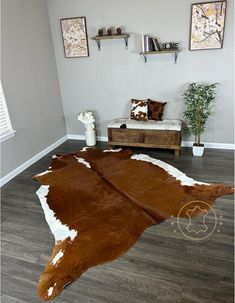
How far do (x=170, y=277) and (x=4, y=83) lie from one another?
3.04 metres

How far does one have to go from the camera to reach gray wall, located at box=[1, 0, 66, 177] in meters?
3.31

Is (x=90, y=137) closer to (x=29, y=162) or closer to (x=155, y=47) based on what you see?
(x=29, y=162)

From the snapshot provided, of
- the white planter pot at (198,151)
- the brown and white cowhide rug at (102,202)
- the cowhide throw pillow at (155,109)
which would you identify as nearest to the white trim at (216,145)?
the white planter pot at (198,151)

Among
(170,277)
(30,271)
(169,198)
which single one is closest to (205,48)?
(169,198)

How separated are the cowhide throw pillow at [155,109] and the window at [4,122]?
215 cm

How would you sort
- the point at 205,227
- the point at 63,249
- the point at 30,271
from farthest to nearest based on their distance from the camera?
the point at 205,227
the point at 63,249
the point at 30,271

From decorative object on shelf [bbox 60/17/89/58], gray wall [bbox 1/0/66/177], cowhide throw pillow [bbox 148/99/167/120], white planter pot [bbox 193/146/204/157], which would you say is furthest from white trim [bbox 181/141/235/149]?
gray wall [bbox 1/0/66/177]

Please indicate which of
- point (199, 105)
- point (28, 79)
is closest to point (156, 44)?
point (199, 105)

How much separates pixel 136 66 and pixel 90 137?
4.76ft

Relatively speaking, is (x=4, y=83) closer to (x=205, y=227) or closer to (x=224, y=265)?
(x=205, y=227)

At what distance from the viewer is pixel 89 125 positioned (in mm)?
4273

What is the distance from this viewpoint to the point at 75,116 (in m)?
4.61

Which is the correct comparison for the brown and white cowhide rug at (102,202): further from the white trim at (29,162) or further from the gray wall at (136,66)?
the gray wall at (136,66)

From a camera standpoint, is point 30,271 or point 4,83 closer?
point 30,271
